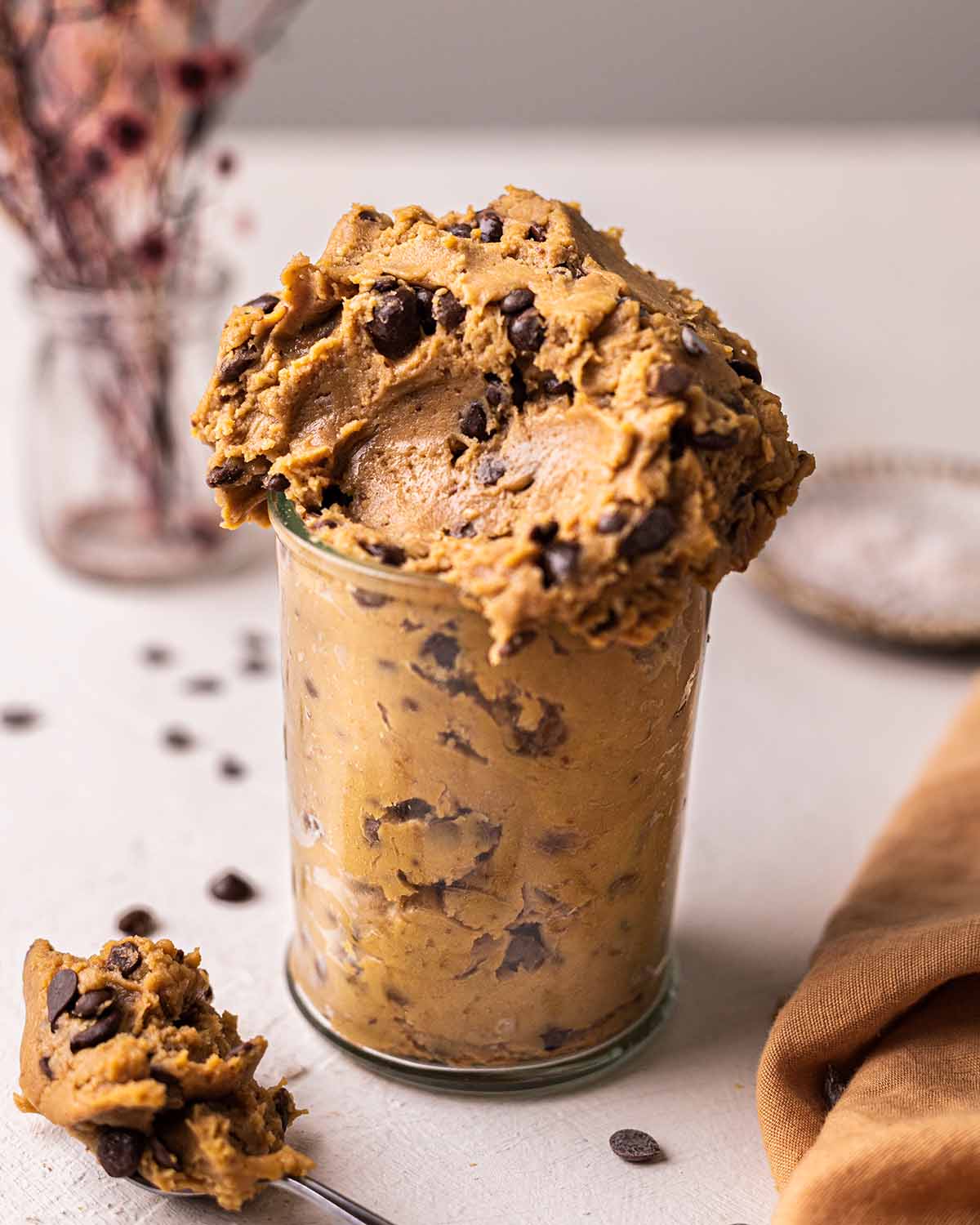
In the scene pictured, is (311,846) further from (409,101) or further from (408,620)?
(409,101)

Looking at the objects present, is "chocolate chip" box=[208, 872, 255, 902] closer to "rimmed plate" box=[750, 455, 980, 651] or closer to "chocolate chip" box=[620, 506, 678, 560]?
"chocolate chip" box=[620, 506, 678, 560]

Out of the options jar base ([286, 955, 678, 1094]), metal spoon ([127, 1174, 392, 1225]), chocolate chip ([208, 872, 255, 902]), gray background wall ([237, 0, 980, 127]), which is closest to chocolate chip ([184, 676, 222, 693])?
chocolate chip ([208, 872, 255, 902])

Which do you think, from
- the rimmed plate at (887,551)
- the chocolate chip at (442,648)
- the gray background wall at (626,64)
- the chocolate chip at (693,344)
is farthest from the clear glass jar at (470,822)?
the gray background wall at (626,64)

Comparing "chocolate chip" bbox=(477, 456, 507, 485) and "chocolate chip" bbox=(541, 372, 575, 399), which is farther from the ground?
"chocolate chip" bbox=(541, 372, 575, 399)

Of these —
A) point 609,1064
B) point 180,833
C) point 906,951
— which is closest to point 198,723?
point 180,833

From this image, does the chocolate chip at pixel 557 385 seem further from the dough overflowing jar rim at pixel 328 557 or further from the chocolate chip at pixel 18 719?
the chocolate chip at pixel 18 719

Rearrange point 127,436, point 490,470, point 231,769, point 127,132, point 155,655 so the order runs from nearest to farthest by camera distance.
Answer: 1. point 490,470
2. point 231,769
3. point 127,132
4. point 155,655
5. point 127,436

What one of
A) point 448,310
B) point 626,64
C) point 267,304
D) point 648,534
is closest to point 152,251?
point 267,304

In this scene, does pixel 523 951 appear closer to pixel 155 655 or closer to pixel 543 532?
pixel 543 532
